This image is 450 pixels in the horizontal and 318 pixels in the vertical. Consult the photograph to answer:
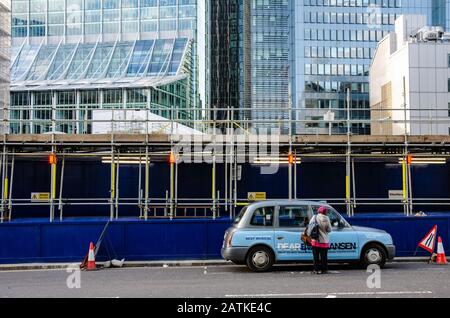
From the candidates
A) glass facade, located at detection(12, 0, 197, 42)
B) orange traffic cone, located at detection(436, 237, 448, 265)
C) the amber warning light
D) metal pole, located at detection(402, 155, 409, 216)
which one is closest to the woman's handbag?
orange traffic cone, located at detection(436, 237, 448, 265)

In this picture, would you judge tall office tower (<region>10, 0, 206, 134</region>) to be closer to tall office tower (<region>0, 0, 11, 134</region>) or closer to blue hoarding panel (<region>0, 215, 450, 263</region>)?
tall office tower (<region>0, 0, 11, 134</region>)

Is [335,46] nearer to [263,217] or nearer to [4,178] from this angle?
[4,178]

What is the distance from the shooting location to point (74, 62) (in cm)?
7944

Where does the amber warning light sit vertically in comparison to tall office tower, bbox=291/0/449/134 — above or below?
below

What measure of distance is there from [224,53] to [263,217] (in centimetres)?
13049

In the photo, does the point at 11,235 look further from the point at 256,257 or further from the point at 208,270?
the point at 256,257

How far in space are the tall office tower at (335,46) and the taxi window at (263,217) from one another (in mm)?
87882

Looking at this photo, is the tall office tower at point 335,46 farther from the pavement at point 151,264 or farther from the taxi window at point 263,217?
the taxi window at point 263,217

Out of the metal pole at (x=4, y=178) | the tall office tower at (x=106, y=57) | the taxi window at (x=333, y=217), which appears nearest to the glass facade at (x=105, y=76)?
the tall office tower at (x=106, y=57)

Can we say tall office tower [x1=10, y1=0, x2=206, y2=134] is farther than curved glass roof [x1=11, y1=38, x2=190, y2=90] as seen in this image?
No

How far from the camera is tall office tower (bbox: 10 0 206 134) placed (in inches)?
2795

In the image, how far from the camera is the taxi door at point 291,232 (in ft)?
41.5

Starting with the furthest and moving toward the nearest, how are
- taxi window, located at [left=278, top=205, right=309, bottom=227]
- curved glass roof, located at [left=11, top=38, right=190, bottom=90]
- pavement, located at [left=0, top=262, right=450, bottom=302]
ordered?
curved glass roof, located at [left=11, top=38, right=190, bottom=90] < taxi window, located at [left=278, top=205, right=309, bottom=227] < pavement, located at [left=0, top=262, right=450, bottom=302]

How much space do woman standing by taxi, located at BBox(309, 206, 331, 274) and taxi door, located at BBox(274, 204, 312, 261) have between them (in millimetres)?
577
